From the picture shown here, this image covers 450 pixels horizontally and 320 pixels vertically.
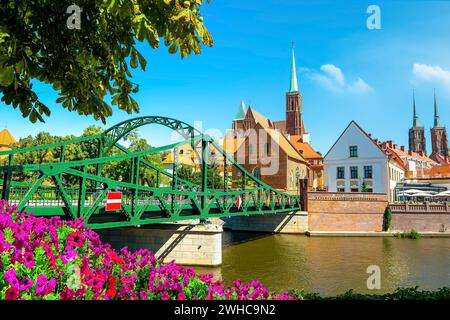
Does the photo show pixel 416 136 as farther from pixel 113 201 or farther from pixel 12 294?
pixel 12 294

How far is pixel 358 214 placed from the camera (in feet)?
111

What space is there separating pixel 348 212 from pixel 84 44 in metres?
33.0

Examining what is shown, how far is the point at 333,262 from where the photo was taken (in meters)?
20.9

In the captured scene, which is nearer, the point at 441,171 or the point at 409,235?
the point at 409,235

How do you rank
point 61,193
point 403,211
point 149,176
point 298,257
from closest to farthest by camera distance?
point 61,193 → point 298,257 → point 403,211 → point 149,176

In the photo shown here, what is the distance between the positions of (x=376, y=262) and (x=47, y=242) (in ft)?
69.8

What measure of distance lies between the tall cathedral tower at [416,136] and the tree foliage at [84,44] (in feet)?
426

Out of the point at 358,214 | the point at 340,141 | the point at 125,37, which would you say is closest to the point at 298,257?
the point at 358,214

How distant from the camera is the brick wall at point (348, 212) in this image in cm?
→ 3344

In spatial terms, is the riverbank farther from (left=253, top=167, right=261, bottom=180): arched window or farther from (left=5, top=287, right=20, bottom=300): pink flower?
(left=5, top=287, right=20, bottom=300): pink flower

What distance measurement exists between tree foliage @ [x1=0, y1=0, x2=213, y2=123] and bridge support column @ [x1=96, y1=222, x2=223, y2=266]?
15039 millimetres

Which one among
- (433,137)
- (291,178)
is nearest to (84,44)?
(291,178)

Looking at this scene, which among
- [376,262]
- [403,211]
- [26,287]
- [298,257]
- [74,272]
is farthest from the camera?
[403,211]
